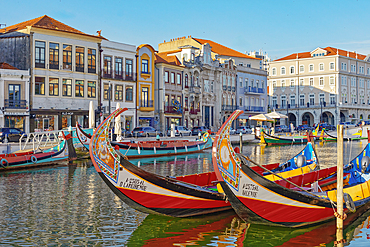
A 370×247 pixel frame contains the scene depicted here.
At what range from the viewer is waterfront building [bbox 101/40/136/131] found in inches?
1759

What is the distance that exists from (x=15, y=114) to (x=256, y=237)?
3224cm

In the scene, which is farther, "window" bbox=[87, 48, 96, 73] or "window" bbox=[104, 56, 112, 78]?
"window" bbox=[104, 56, 112, 78]

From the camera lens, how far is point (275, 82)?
3428 inches

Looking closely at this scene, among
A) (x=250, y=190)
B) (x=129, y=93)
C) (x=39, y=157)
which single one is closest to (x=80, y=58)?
(x=129, y=93)

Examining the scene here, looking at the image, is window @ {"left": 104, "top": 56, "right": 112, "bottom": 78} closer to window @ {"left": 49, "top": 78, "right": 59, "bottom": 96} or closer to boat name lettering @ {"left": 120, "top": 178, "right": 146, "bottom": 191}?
window @ {"left": 49, "top": 78, "right": 59, "bottom": 96}

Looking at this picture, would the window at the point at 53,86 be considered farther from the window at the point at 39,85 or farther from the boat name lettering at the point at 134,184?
the boat name lettering at the point at 134,184

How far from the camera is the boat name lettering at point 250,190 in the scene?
9.83 m

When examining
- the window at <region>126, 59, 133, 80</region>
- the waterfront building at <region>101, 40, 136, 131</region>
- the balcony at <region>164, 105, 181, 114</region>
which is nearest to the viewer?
the waterfront building at <region>101, 40, 136, 131</region>

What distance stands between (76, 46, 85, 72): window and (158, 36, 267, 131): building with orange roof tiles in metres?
16.6

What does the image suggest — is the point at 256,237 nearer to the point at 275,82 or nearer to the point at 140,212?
the point at 140,212

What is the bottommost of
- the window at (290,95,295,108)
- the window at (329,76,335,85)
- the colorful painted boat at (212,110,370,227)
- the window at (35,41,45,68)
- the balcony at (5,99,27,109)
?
the colorful painted boat at (212,110,370,227)

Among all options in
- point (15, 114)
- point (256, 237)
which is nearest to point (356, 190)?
point (256, 237)

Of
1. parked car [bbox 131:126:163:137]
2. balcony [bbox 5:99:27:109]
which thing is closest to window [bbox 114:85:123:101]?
parked car [bbox 131:126:163:137]

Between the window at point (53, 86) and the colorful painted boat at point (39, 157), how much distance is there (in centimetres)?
1585
